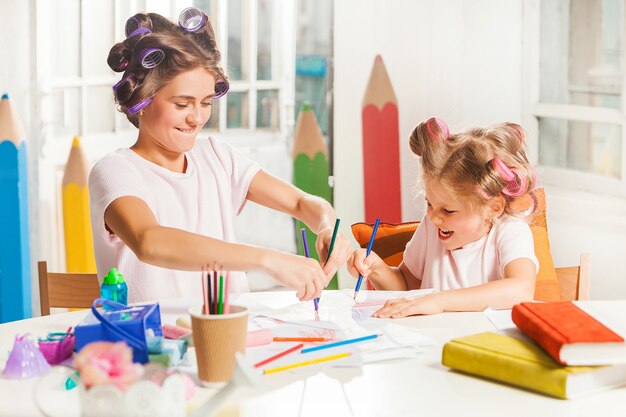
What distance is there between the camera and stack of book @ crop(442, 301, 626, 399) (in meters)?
1.10

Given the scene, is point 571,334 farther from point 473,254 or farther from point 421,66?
point 421,66

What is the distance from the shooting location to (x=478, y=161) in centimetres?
186

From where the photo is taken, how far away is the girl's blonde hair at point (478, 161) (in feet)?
6.06

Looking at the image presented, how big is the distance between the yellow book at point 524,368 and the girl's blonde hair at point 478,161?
26.2 inches

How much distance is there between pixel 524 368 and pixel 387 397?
7.2 inches

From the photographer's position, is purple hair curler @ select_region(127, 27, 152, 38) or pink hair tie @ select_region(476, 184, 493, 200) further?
purple hair curler @ select_region(127, 27, 152, 38)

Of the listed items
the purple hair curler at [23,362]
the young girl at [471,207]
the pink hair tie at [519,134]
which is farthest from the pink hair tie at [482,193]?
the purple hair curler at [23,362]

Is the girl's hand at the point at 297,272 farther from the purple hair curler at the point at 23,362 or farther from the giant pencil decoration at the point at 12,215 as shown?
the giant pencil decoration at the point at 12,215

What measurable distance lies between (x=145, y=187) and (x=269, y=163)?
1.44 metres

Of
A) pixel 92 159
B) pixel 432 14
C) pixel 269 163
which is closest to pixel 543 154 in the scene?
pixel 432 14

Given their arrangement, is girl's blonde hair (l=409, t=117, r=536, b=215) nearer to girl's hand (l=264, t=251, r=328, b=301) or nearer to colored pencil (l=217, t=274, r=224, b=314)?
girl's hand (l=264, t=251, r=328, b=301)

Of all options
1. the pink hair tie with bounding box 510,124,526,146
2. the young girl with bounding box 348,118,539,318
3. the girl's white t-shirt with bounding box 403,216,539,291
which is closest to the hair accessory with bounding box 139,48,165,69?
the young girl with bounding box 348,118,539,318

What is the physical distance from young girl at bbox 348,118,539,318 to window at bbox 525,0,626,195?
1128 mm

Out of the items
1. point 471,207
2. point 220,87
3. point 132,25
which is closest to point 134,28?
point 132,25
